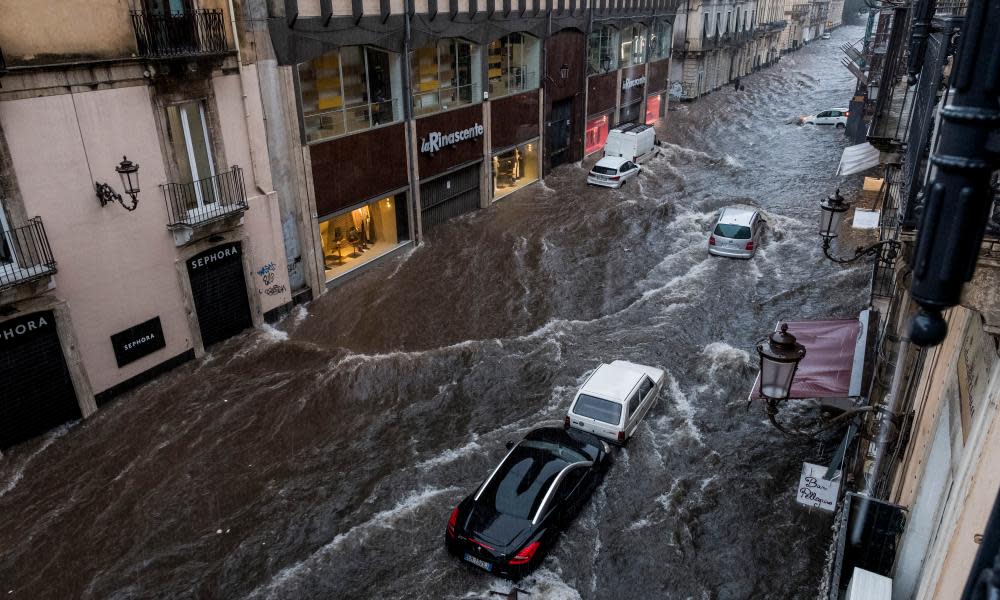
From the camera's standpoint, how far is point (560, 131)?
3312 centimetres

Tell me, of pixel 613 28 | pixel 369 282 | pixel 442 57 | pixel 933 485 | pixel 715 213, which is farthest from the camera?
pixel 613 28

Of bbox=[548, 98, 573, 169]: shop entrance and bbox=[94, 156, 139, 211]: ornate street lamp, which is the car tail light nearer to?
bbox=[94, 156, 139, 211]: ornate street lamp

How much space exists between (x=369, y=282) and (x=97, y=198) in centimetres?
843

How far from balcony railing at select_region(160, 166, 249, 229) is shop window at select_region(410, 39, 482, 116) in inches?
319

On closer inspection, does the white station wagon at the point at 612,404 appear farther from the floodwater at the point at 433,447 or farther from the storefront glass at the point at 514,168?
the storefront glass at the point at 514,168

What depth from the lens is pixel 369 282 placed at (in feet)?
67.6

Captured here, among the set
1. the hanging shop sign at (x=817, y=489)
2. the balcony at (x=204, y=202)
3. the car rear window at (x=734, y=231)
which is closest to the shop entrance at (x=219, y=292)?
the balcony at (x=204, y=202)

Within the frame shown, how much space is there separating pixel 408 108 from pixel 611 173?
11.5 metres

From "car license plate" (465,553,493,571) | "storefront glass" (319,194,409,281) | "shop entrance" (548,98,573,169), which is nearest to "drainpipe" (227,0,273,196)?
"storefront glass" (319,194,409,281)

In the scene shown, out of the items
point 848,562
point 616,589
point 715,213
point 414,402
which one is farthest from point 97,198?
point 715,213

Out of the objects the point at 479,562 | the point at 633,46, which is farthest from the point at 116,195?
the point at 633,46

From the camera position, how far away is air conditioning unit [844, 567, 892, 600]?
663cm

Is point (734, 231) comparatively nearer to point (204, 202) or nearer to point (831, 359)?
point (831, 359)

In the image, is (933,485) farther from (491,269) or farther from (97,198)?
(491,269)
